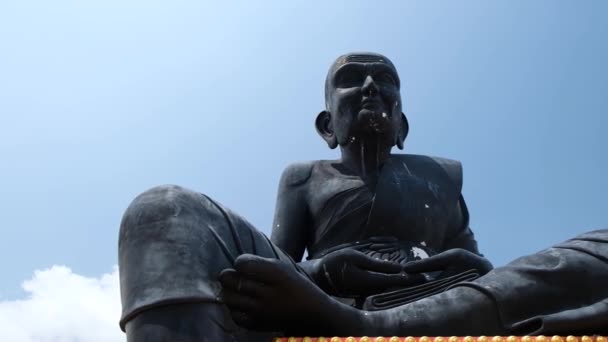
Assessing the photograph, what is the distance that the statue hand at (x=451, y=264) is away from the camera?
186 inches

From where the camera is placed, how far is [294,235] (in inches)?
231

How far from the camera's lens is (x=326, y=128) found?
642 centimetres

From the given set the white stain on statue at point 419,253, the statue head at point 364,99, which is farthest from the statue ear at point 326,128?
the white stain on statue at point 419,253

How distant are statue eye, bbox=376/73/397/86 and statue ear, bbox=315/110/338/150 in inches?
20.4

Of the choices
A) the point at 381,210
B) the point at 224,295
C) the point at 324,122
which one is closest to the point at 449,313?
the point at 224,295

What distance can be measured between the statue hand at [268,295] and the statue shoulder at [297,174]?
90.6 inches

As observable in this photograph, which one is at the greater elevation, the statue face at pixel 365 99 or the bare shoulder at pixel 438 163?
the statue face at pixel 365 99

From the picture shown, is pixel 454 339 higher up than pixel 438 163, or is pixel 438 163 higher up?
pixel 438 163

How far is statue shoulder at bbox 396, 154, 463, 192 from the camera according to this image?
6.02 meters

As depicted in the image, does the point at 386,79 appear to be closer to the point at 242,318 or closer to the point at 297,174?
the point at 297,174

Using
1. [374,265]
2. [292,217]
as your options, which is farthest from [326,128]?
[374,265]

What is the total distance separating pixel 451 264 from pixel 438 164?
4.89ft

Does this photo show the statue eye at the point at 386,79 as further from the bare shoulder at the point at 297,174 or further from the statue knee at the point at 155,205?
the statue knee at the point at 155,205

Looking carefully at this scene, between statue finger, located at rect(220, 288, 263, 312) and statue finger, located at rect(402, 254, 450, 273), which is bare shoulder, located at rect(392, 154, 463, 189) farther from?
statue finger, located at rect(220, 288, 263, 312)
